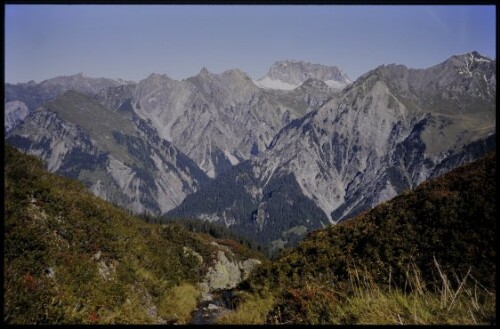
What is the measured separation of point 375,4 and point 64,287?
30.2 feet

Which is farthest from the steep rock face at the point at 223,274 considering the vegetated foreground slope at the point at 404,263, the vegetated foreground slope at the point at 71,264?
the vegetated foreground slope at the point at 404,263

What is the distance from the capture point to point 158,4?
15.2 ft

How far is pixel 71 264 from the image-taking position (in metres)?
12.6

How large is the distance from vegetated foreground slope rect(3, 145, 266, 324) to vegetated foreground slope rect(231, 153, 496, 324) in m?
4.07

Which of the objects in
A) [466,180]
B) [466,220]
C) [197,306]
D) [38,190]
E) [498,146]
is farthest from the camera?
[197,306]

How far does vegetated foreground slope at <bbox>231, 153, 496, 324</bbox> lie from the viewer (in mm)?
6699

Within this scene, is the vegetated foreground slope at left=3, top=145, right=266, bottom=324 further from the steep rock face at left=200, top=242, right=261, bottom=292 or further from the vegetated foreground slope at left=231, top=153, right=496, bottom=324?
the steep rock face at left=200, top=242, right=261, bottom=292

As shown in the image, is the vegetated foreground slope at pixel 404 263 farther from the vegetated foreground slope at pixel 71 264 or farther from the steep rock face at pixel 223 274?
the steep rock face at pixel 223 274

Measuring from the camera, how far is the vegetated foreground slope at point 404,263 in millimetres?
6699

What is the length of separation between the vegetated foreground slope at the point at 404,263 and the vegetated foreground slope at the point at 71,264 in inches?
160

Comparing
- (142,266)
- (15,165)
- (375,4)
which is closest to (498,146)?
(375,4)

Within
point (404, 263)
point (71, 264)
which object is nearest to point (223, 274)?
point (71, 264)

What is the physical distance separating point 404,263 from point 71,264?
376 inches

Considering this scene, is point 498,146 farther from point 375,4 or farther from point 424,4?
point 375,4
